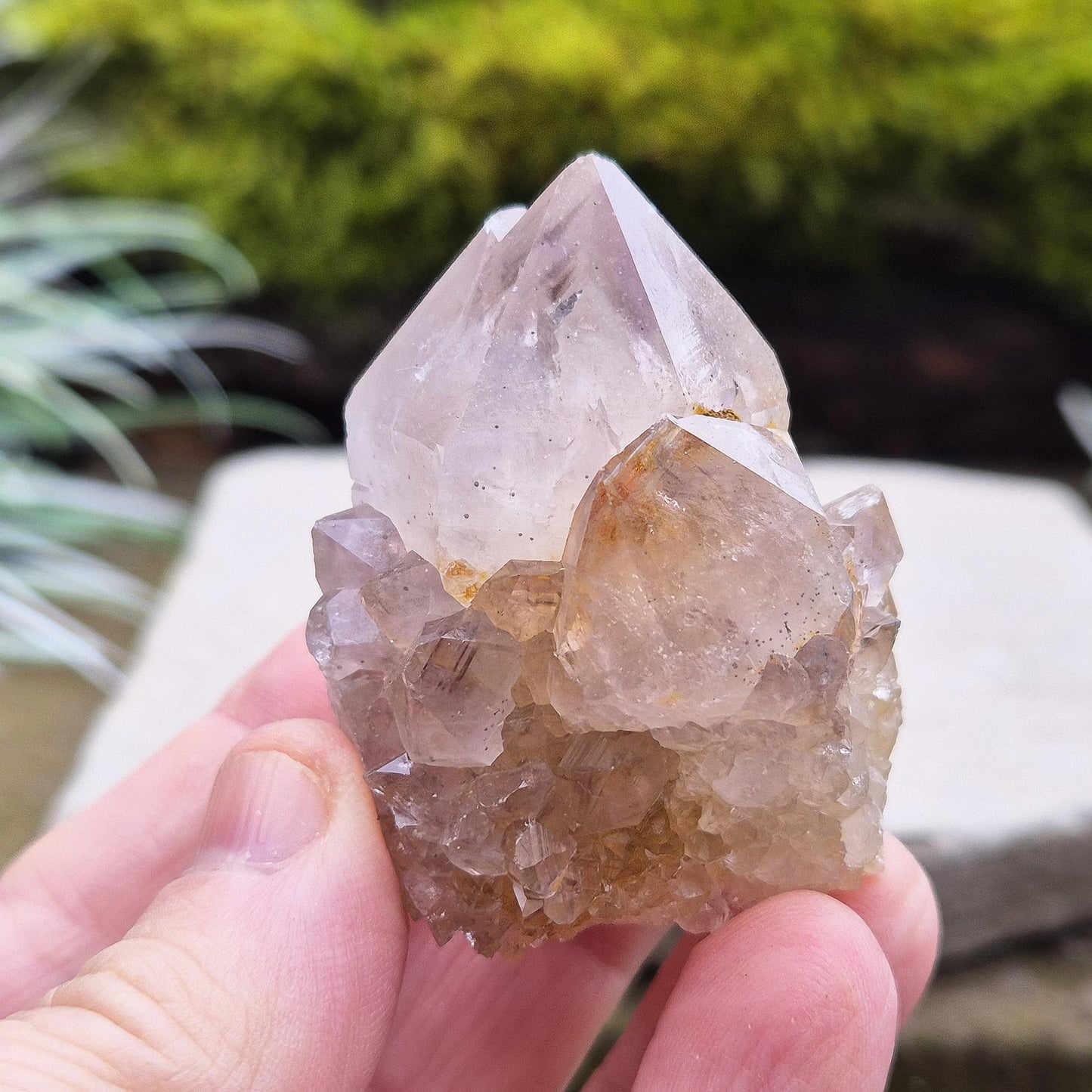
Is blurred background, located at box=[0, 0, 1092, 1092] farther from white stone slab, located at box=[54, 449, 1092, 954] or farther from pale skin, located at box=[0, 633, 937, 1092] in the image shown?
pale skin, located at box=[0, 633, 937, 1092]

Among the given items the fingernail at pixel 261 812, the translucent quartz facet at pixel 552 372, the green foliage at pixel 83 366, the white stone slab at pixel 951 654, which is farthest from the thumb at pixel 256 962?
the green foliage at pixel 83 366

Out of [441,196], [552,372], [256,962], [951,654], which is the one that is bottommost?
[951,654]

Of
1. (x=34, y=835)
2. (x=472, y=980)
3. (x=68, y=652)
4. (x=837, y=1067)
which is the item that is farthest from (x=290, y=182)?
(x=837, y=1067)

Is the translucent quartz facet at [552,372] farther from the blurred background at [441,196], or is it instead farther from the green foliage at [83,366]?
the blurred background at [441,196]

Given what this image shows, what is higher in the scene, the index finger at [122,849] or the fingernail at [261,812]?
the fingernail at [261,812]

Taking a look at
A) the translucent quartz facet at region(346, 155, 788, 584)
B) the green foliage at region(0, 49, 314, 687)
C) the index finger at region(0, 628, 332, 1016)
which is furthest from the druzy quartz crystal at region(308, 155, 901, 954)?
the green foliage at region(0, 49, 314, 687)

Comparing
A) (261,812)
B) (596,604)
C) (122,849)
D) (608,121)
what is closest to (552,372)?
(596,604)

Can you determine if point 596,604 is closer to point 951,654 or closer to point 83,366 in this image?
point 951,654
